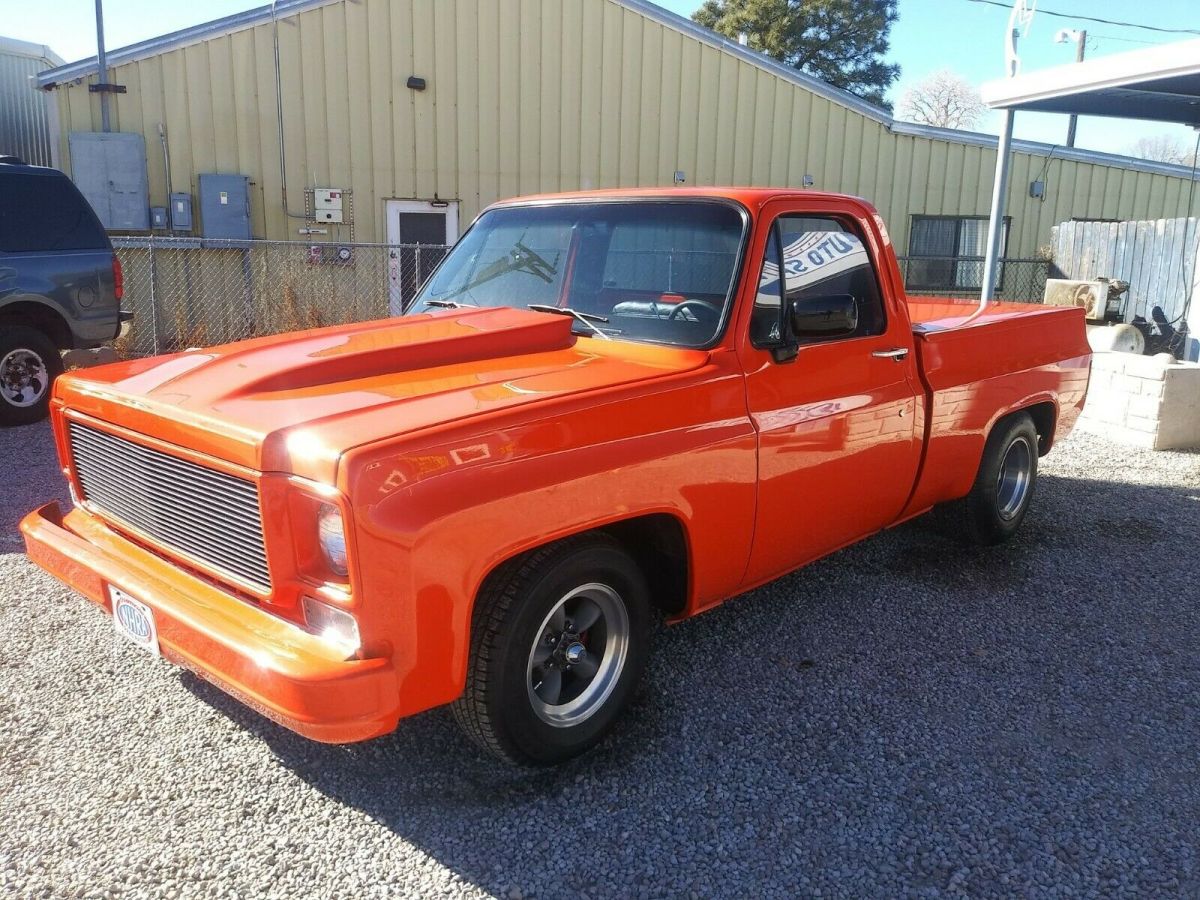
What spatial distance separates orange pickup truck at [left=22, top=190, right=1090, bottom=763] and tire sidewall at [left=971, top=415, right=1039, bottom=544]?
537mm

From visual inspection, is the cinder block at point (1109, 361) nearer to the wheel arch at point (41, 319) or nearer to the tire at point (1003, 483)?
the tire at point (1003, 483)

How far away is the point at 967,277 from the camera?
16984 millimetres

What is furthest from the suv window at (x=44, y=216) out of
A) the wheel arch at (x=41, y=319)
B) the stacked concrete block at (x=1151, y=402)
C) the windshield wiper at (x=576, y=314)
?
the stacked concrete block at (x=1151, y=402)

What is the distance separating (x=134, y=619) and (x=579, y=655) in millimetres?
1413

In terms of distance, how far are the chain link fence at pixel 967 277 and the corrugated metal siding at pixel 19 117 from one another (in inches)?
634

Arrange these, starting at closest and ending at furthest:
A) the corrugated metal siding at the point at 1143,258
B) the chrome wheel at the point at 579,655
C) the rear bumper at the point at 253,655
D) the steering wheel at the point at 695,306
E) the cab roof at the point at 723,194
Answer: the rear bumper at the point at 253,655 → the chrome wheel at the point at 579,655 → the steering wheel at the point at 695,306 → the cab roof at the point at 723,194 → the corrugated metal siding at the point at 1143,258

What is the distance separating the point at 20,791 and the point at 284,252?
428 inches

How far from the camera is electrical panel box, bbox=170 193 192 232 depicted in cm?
1228

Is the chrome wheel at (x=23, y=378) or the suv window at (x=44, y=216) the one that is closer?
the suv window at (x=44, y=216)

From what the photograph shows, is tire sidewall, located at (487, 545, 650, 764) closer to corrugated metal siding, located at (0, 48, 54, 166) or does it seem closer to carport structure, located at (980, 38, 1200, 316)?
carport structure, located at (980, 38, 1200, 316)

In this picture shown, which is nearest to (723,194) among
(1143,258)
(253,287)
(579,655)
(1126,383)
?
(579,655)

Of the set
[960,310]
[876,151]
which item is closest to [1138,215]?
[876,151]

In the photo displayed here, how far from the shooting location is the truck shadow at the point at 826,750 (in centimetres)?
270

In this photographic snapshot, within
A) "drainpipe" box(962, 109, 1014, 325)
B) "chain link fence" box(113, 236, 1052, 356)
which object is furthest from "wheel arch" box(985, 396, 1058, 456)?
"chain link fence" box(113, 236, 1052, 356)
